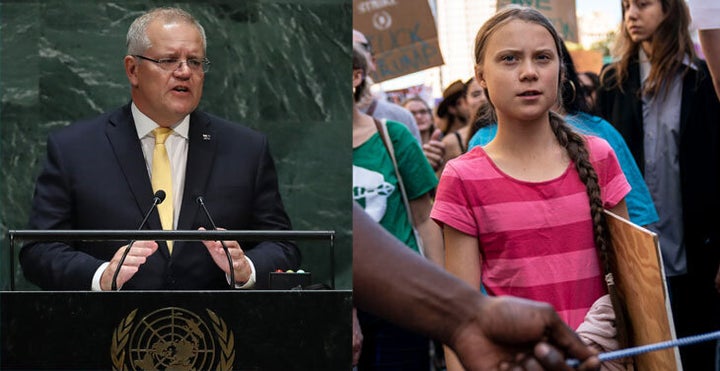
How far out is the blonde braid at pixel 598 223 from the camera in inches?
159

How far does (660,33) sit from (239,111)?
3.69m

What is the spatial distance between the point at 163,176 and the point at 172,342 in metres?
0.44

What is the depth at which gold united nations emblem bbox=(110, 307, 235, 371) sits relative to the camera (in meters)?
3.52

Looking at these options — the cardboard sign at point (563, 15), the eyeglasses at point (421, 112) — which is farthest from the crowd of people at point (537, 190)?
the eyeglasses at point (421, 112)

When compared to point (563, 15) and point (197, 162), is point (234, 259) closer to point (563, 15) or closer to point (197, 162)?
point (197, 162)

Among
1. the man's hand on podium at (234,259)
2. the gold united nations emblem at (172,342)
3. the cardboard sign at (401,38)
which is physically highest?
the cardboard sign at (401,38)

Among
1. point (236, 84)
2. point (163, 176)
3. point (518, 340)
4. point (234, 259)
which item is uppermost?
point (236, 84)

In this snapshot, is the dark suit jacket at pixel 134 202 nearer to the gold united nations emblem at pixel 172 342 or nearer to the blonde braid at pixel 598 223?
the gold united nations emblem at pixel 172 342

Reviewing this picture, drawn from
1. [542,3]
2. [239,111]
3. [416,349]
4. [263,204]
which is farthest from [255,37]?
[542,3]

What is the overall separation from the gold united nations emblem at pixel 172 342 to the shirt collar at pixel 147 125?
0.48m

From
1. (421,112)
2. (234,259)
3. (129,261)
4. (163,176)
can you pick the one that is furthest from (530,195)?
(421,112)

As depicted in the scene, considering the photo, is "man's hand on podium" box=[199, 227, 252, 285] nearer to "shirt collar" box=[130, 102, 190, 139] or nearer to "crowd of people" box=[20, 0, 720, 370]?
"crowd of people" box=[20, 0, 720, 370]

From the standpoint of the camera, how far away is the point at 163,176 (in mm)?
3600

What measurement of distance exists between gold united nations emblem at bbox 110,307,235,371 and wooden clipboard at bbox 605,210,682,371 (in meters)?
1.17
